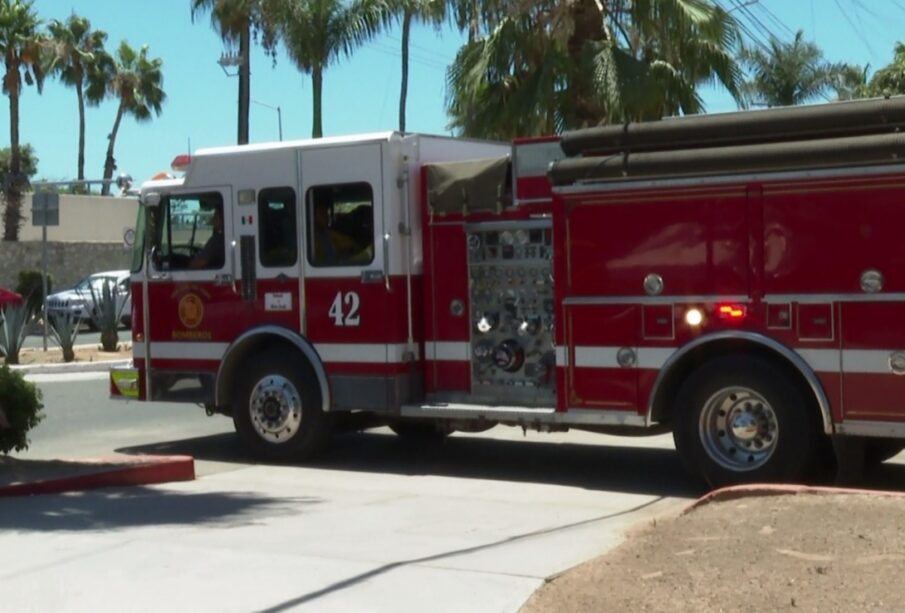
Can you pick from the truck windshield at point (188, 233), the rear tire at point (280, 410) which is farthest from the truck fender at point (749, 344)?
the truck windshield at point (188, 233)

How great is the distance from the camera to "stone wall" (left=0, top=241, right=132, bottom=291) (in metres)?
41.2

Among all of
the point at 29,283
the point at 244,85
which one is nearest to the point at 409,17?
the point at 244,85

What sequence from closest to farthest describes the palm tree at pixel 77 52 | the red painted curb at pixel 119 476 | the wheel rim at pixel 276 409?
the red painted curb at pixel 119 476 → the wheel rim at pixel 276 409 → the palm tree at pixel 77 52

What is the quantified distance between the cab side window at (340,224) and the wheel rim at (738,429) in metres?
3.30

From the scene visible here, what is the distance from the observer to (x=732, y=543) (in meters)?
7.88

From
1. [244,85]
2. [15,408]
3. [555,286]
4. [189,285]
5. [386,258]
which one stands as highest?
[244,85]

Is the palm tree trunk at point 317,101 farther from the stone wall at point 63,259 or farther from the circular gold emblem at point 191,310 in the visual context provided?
the circular gold emblem at point 191,310

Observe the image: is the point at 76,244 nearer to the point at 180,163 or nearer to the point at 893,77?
the point at 893,77

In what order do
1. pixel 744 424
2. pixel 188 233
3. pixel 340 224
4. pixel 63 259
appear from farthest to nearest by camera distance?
pixel 63 259 < pixel 188 233 < pixel 340 224 < pixel 744 424

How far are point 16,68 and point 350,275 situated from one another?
37520 millimetres

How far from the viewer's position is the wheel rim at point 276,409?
41.4 ft

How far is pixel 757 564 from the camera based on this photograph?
737cm

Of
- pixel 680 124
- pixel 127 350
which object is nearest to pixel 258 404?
pixel 680 124

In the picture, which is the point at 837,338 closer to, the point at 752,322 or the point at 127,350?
the point at 752,322
